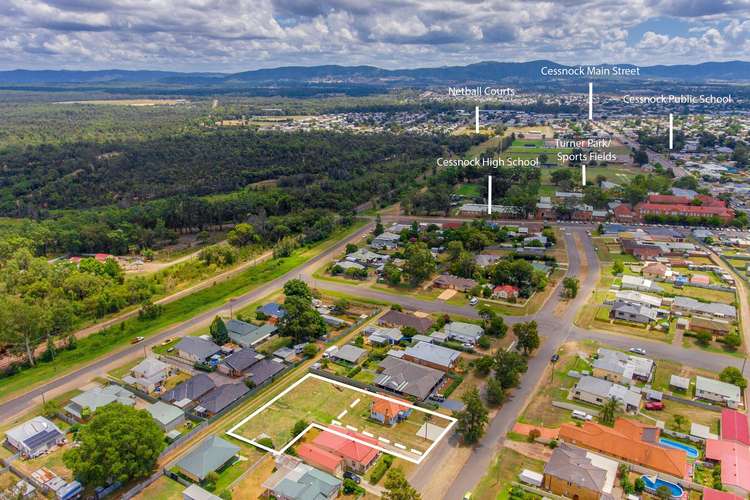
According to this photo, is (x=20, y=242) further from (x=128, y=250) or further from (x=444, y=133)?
(x=444, y=133)

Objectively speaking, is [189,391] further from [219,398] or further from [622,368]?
[622,368]

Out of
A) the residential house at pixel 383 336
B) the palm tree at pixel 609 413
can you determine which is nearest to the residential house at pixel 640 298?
the palm tree at pixel 609 413

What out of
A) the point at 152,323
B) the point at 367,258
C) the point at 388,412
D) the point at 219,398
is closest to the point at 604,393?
the point at 388,412

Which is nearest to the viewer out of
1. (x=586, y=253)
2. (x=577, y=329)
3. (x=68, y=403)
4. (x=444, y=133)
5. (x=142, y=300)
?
(x=68, y=403)

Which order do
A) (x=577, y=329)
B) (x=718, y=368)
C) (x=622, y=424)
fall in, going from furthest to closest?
(x=577, y=329)
(x=718, y=368)
(x=622, y=424)

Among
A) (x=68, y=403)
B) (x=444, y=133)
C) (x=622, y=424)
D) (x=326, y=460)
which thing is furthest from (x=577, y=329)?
(x=444, y=133)

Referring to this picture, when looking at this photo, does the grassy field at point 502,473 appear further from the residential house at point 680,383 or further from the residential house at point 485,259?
the residential house at point 485,259

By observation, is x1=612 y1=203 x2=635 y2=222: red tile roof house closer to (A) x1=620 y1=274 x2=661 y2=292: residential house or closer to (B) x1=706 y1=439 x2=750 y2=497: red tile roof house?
(A) x1=620 y1=274 x2=661 y2=292: residential house
